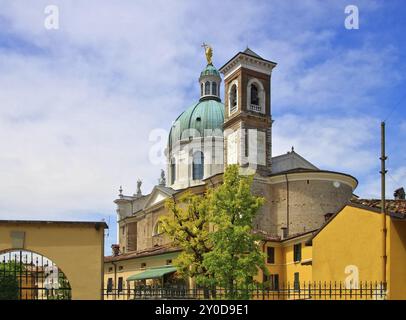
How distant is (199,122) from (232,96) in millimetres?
12591

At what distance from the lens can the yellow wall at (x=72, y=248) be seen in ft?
45.1

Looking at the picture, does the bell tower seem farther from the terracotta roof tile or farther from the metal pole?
the metal pole

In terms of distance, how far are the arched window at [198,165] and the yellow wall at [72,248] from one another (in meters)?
47.4

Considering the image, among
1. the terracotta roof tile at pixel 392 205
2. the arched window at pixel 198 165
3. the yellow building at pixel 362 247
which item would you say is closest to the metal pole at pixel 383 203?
the yellow building at pixel 362 247

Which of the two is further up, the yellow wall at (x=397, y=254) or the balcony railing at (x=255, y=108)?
the balcony railing at (x=255, y=108)

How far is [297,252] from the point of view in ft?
125

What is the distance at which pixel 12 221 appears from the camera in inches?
539

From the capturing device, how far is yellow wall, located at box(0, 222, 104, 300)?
45.1 feet

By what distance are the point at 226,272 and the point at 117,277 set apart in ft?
85.7

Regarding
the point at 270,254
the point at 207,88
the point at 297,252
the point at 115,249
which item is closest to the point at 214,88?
the point at 207,88

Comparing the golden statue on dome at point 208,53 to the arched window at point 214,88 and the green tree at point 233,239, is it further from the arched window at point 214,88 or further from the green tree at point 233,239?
the green tree at point 233,239

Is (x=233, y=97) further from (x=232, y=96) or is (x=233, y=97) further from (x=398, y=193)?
(x=398, y=193)
